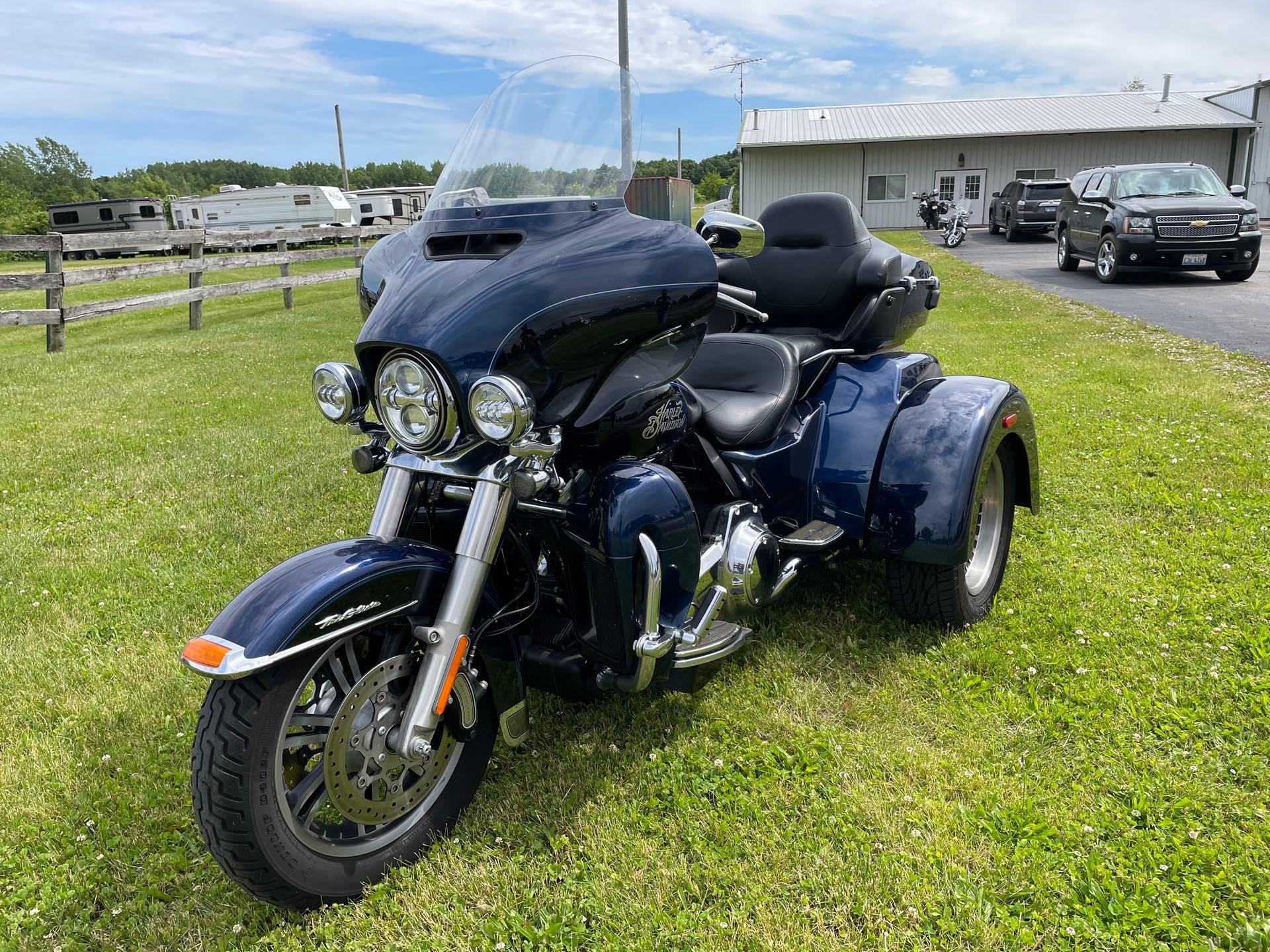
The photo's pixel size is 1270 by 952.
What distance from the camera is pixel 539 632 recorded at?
8.57 ft

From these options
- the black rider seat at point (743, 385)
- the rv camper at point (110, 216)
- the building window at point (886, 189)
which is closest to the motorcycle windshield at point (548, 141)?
the black rider seat at point (743, 385)

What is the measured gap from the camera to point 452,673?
216 cm

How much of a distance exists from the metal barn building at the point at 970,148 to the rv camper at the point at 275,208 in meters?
18.1

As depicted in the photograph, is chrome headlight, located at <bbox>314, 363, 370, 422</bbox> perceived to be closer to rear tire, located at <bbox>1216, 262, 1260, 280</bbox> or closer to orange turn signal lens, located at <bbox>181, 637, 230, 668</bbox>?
orange turn signal lens, located at <bbox>181, 637, 230, 668</bbox>

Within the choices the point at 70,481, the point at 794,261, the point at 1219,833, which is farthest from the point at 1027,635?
the point at 70,481

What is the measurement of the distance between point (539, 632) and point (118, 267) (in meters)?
11.8

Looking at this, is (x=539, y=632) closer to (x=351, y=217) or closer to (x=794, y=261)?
(x=794, y=261)

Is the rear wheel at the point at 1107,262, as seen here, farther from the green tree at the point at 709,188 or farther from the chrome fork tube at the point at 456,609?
the green tree at the point at 709,188

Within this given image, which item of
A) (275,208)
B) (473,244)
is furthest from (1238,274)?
(275,208)

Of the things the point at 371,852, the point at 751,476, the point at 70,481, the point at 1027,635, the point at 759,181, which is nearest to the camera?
the point at 371,852

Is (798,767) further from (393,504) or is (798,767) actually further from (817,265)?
(817,265)

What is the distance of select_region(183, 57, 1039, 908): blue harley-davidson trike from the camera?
2062mm

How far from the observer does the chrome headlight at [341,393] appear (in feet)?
7.76

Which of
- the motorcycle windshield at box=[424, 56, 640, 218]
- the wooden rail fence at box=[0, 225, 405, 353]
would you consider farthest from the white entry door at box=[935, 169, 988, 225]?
the motorcycle windshield at box=[424, 56, 640, 218]
